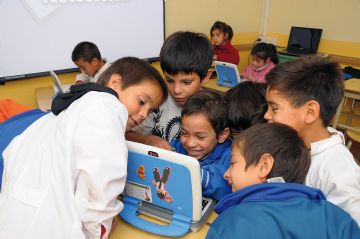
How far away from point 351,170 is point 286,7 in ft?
14.6

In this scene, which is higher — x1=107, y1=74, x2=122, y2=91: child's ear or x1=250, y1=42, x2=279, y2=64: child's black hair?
x1=107, y1=74, x2=122, y2=91: child's ear

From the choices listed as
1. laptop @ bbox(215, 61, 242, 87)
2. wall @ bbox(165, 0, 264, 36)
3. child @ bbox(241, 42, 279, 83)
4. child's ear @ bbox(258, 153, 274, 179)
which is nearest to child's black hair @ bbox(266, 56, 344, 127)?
child's ear @ bbox(258, 153, 274, 179)

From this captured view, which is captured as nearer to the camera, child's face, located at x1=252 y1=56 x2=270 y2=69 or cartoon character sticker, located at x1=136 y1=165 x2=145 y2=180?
cartoon character sticker, located at x1=136 y1=165 x2=145 y2=180

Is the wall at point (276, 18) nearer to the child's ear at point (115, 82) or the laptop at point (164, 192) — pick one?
the child's ear at point (115, 82)

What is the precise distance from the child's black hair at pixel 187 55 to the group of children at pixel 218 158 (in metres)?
0.21

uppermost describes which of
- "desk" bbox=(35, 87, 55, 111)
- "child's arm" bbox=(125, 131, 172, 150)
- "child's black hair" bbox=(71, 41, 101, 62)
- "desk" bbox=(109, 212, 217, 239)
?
"child's black hair" bbox=(71, 41, 101, 62)

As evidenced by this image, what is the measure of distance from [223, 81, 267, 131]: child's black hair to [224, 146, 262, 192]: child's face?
32 centimetres

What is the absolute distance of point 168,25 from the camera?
3.87 metres

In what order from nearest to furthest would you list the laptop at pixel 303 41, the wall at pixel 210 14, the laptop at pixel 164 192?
the laptop at pixel 164 192, the wall at pixel 210 14, the laptop at pixel 303 41

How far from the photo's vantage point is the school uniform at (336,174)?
810 millimetres

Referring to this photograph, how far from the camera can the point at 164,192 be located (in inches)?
32.3

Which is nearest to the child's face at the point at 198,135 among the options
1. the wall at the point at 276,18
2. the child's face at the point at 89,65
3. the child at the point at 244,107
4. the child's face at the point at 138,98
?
the child at the point at 244,107

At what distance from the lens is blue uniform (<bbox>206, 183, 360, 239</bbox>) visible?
644 mm

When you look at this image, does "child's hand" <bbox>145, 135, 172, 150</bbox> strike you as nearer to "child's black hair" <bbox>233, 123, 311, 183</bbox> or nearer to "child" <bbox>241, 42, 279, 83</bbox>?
"child's black hair" <bbox>233, 123, 311, 183</bbox>
